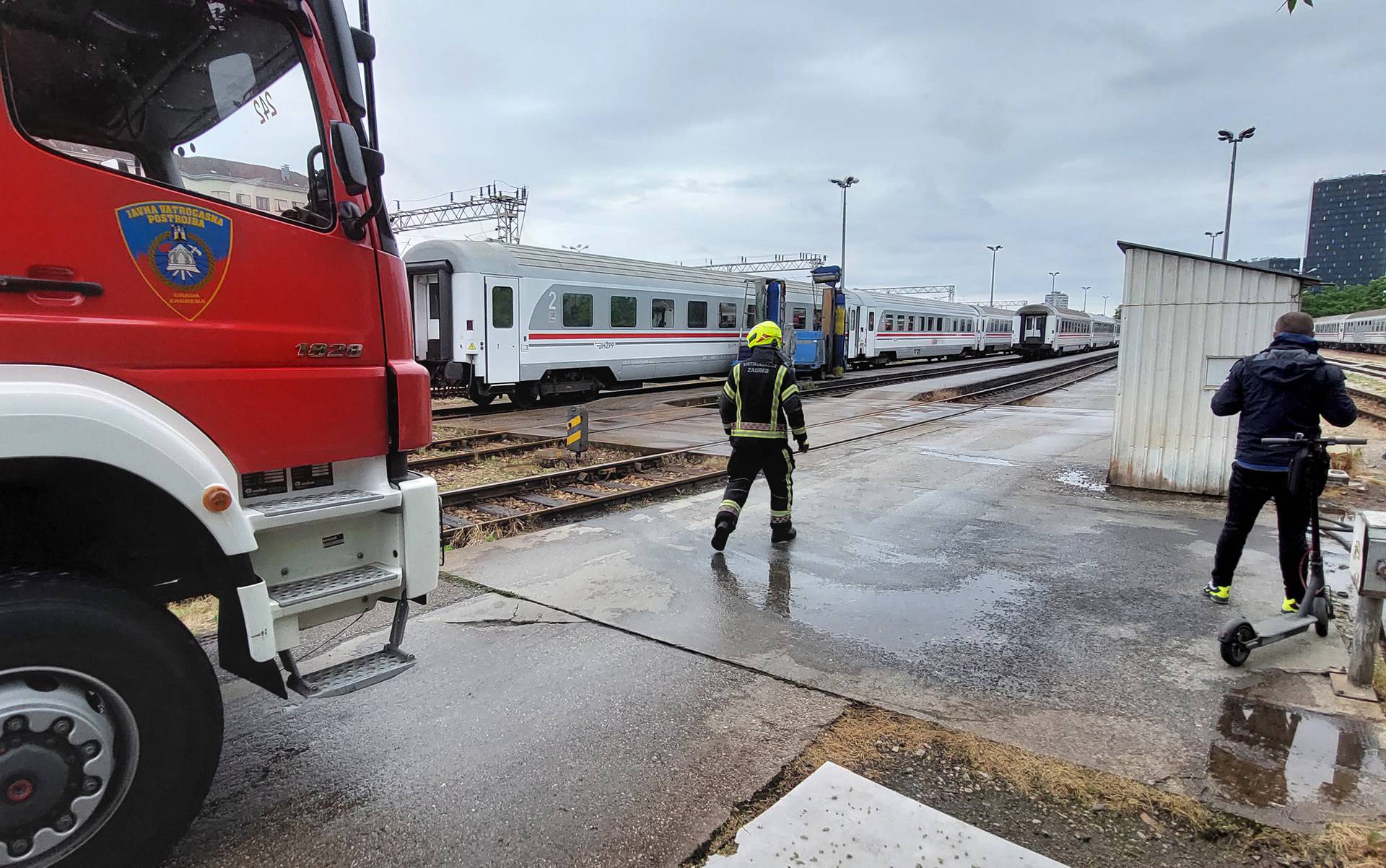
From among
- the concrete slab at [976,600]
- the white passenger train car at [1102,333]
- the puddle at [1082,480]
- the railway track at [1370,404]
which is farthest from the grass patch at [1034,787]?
the white passenger train car at [1102,333]

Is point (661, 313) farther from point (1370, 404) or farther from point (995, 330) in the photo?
point (995, 330)

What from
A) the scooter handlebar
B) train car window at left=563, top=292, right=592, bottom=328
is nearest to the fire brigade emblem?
the scooter handlebar

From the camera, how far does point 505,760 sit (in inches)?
123

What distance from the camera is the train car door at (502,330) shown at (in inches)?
614

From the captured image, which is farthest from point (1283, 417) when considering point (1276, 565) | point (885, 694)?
point (885, 694)

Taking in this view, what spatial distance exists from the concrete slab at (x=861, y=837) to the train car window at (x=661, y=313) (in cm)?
1767

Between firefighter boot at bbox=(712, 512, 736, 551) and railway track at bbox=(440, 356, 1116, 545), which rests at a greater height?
firefighter boot at bbox=(712, 512, 736, 551)

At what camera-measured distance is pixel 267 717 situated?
3.52 metres

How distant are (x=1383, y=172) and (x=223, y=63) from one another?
111m

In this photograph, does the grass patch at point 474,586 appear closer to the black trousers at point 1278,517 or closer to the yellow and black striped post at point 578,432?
the yellow and black striped post at point 578,432

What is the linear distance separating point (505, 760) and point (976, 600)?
132 inches

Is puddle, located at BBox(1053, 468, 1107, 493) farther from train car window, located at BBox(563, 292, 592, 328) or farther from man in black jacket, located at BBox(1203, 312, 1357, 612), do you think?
train car window, located at BBox(563, 292, 592, 328)

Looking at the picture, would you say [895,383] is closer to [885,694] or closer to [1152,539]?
[1152,539]

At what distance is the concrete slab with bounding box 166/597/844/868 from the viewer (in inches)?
104
